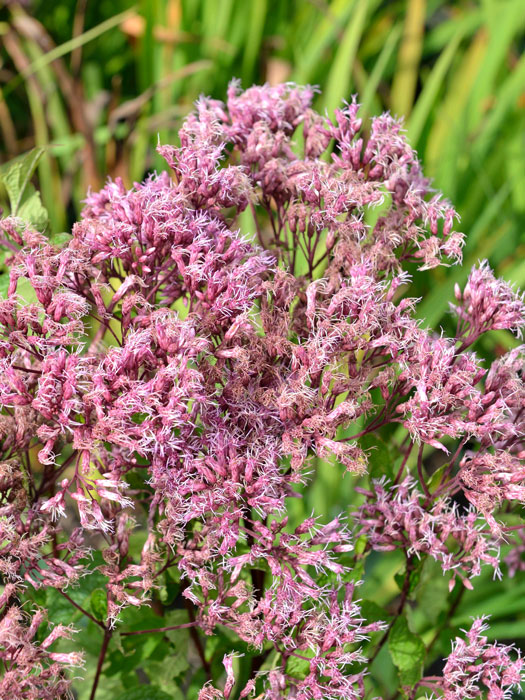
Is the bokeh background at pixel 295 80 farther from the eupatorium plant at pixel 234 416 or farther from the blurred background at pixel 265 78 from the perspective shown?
the eupatorium plant at pixel 234 416

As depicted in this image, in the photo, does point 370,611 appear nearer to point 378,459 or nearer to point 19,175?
point 378,459

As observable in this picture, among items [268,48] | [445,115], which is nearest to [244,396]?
[445,115]

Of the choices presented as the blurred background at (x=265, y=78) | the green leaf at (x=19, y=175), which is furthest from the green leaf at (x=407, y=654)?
the blurred background at (x=265, y=78)

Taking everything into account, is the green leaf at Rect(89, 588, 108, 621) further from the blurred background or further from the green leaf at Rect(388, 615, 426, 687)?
the blurred background

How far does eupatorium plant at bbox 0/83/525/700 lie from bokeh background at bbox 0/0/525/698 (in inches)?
28.0

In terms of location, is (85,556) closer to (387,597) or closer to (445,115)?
(387,597)

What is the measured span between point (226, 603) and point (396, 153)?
504mm

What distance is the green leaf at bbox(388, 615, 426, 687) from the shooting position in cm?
76

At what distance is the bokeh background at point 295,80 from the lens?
1.79 m

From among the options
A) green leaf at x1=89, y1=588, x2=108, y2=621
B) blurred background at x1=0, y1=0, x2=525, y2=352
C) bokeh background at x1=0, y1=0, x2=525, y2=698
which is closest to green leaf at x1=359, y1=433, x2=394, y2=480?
green leaf at x1=89, y1=588, x2=108, y2=621

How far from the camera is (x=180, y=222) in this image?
2.23ft

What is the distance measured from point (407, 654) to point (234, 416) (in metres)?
0.32

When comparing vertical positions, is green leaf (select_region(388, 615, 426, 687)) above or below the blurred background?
below

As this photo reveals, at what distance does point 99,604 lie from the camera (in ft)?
2.36
